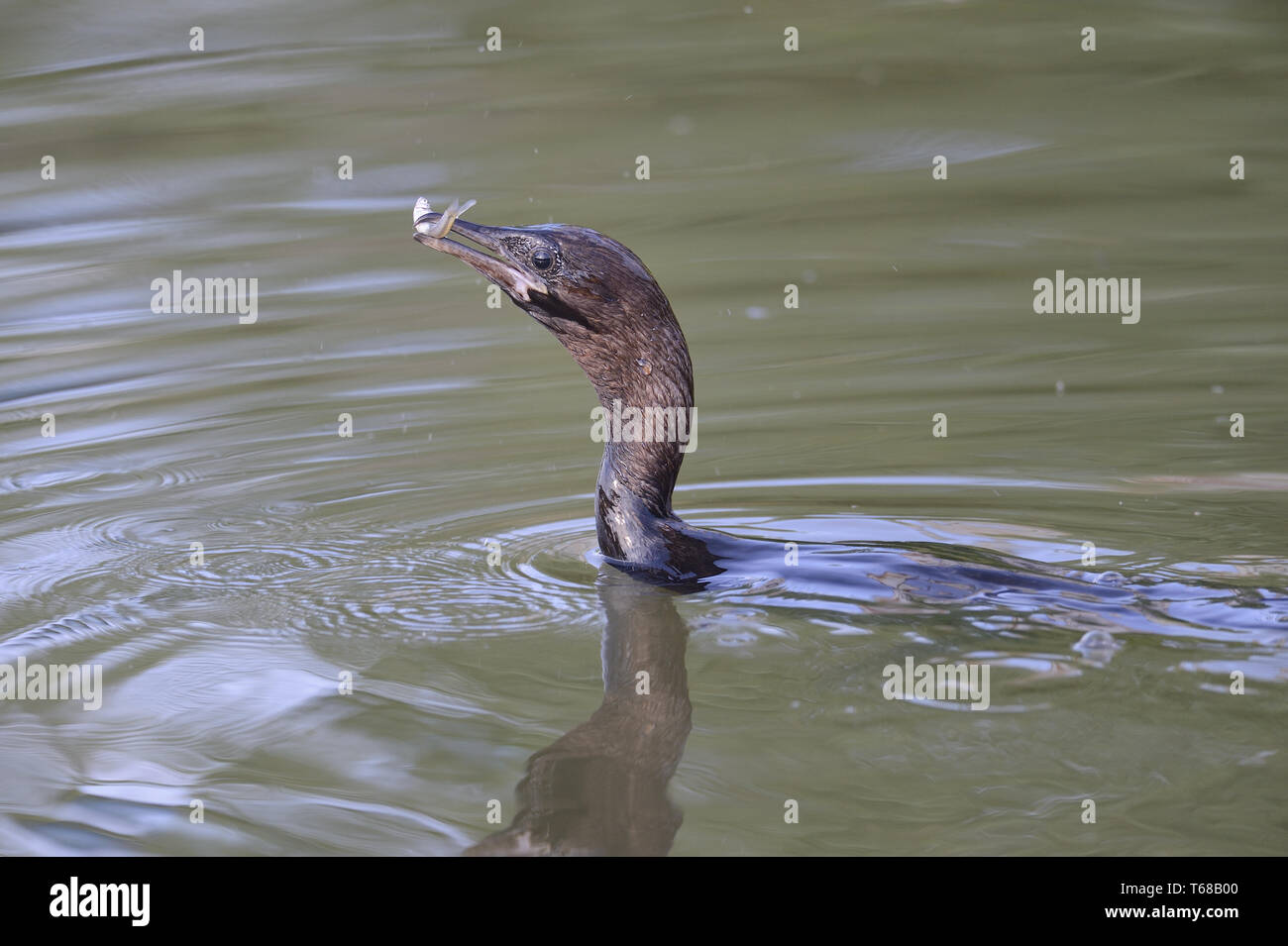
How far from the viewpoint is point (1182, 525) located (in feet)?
15.9

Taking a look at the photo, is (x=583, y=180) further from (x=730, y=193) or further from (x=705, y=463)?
(x=705, y=463)

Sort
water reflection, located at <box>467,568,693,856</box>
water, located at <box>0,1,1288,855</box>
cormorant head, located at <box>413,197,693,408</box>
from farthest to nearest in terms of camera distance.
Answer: cormorant head, located at <box>413,197,693,408</box> < water, located at <box>0,1,1288,855</box> < water reflection, located at <box>467,568,693,856</box>

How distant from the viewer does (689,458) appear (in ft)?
19.3

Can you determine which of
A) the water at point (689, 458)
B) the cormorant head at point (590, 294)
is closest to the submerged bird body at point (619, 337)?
the cormorant head at point (590, 294)

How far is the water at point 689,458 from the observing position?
11.1 ft

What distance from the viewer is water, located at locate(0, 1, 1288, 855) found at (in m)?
3.38

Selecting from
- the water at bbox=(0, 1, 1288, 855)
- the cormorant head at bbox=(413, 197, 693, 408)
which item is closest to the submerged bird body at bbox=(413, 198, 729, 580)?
the cormorant head at bbox=(413, 197, 693, 408)

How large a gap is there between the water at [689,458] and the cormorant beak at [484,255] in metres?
0.88

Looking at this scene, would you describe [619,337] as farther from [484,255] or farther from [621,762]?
[621,762]

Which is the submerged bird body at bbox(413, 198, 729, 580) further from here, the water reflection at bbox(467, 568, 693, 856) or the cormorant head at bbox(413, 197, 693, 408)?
the water reflection at bbox(467, 568, 693, 856)

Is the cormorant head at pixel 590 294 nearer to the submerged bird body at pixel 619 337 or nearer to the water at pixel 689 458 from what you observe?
the submerged bird body at pixel 619 337

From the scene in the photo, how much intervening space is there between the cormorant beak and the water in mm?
881

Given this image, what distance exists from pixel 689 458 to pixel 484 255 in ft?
5.64

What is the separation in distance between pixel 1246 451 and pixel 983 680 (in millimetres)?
2451
